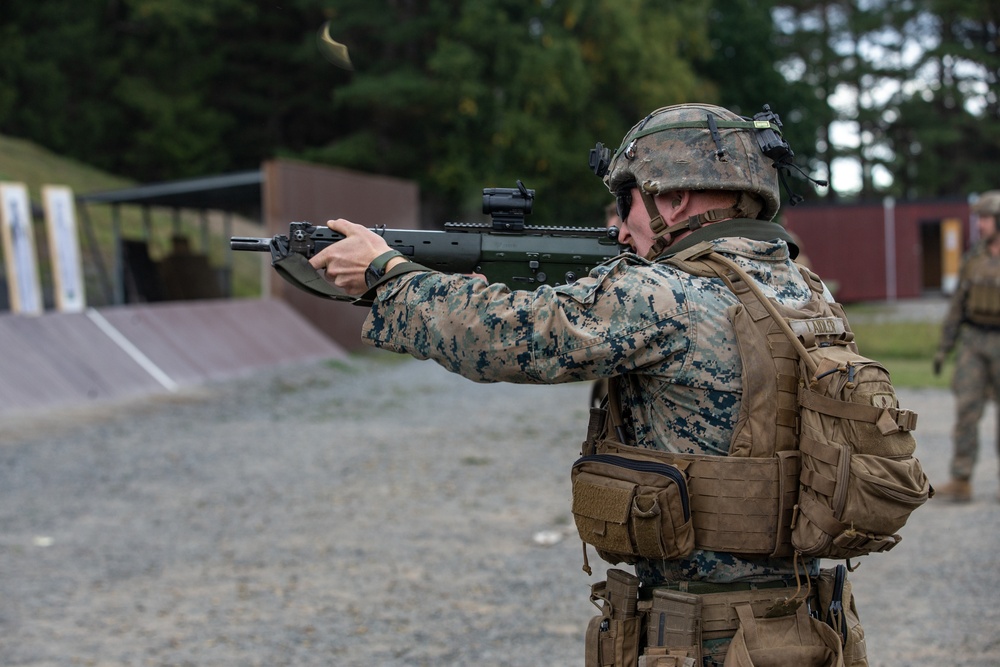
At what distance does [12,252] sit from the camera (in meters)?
14.3

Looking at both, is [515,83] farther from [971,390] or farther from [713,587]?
[713,587]

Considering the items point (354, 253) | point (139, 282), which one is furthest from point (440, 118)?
point (354, 253)

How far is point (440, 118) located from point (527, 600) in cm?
2746

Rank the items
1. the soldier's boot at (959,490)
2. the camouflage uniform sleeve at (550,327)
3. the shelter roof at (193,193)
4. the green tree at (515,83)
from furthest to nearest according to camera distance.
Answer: the green tree at (515,83)
the shelter roof at (193,193)
the soldier's boot at (959,490)
the camouflage uniform sleeve at (550,327)

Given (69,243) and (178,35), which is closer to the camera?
(69,243)

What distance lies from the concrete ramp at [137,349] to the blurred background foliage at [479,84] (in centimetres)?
1249

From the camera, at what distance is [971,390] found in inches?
313

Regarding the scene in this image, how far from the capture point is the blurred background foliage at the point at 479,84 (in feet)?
98.8

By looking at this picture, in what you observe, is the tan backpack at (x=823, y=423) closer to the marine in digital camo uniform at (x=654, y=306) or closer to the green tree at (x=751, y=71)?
the marine in digital camo uniform at (x=654, y=306)

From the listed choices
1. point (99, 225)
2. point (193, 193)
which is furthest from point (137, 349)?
point (99, 225)

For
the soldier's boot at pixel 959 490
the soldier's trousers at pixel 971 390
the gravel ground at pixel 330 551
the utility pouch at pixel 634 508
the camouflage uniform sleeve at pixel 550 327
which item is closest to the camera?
the camouflage uniform sleeve at pixel 550 327

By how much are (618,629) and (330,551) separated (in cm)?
428

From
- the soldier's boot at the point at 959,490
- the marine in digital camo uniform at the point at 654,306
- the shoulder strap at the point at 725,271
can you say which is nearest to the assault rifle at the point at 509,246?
the marine in digital camo uniform at the point at 654,306

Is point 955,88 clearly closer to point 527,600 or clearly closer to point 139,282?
point 139,282
